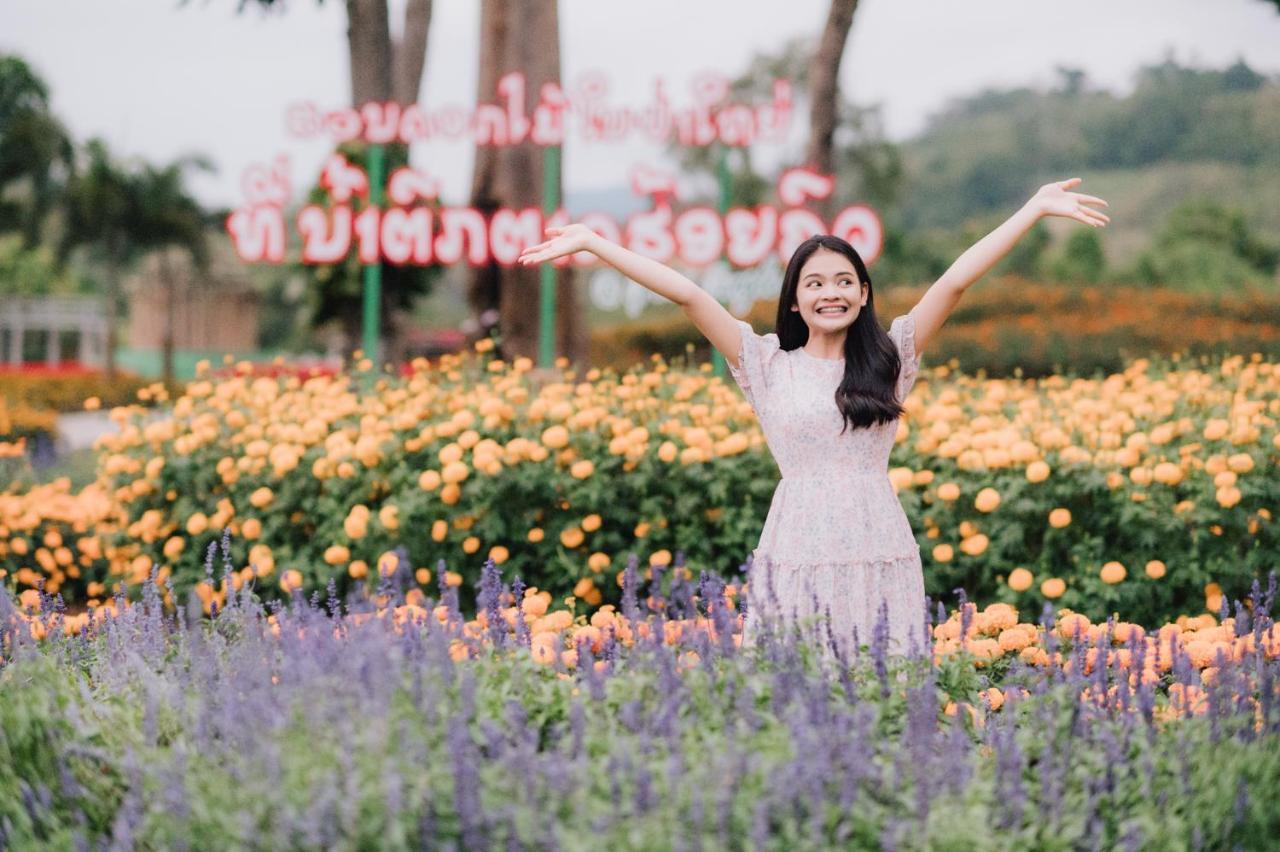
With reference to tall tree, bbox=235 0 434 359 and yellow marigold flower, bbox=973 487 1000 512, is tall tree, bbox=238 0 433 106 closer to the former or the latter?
tall tree, bbox=235 0 434 359

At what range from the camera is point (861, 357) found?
10.0 feet

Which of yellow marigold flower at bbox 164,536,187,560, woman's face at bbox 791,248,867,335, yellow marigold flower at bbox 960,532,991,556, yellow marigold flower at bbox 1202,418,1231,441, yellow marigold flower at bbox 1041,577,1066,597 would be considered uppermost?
woman's face at bbox 791,248,867,335

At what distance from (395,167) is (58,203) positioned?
795 inches

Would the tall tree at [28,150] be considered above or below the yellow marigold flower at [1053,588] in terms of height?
above

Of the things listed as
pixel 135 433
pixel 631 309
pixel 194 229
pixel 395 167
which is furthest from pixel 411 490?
pixel 194 229

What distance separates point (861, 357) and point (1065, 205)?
1.96ft

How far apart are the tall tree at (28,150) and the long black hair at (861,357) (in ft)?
90.2

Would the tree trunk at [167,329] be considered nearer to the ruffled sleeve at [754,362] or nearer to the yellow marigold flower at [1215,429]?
the yellow marigold flower at [1215,429]

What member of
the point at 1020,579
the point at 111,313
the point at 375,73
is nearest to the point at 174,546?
the point at 1020,579

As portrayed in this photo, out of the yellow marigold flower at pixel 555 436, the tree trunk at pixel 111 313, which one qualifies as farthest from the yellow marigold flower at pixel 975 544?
the tree trunk at pixel 111 313

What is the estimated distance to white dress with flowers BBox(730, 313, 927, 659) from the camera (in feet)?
9.85

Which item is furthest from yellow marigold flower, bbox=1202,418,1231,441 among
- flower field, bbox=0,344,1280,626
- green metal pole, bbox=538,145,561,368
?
green metal pole, bbox=538,145,561,368

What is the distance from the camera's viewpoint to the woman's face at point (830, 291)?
9.97ft

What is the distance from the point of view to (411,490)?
16.2 feet
